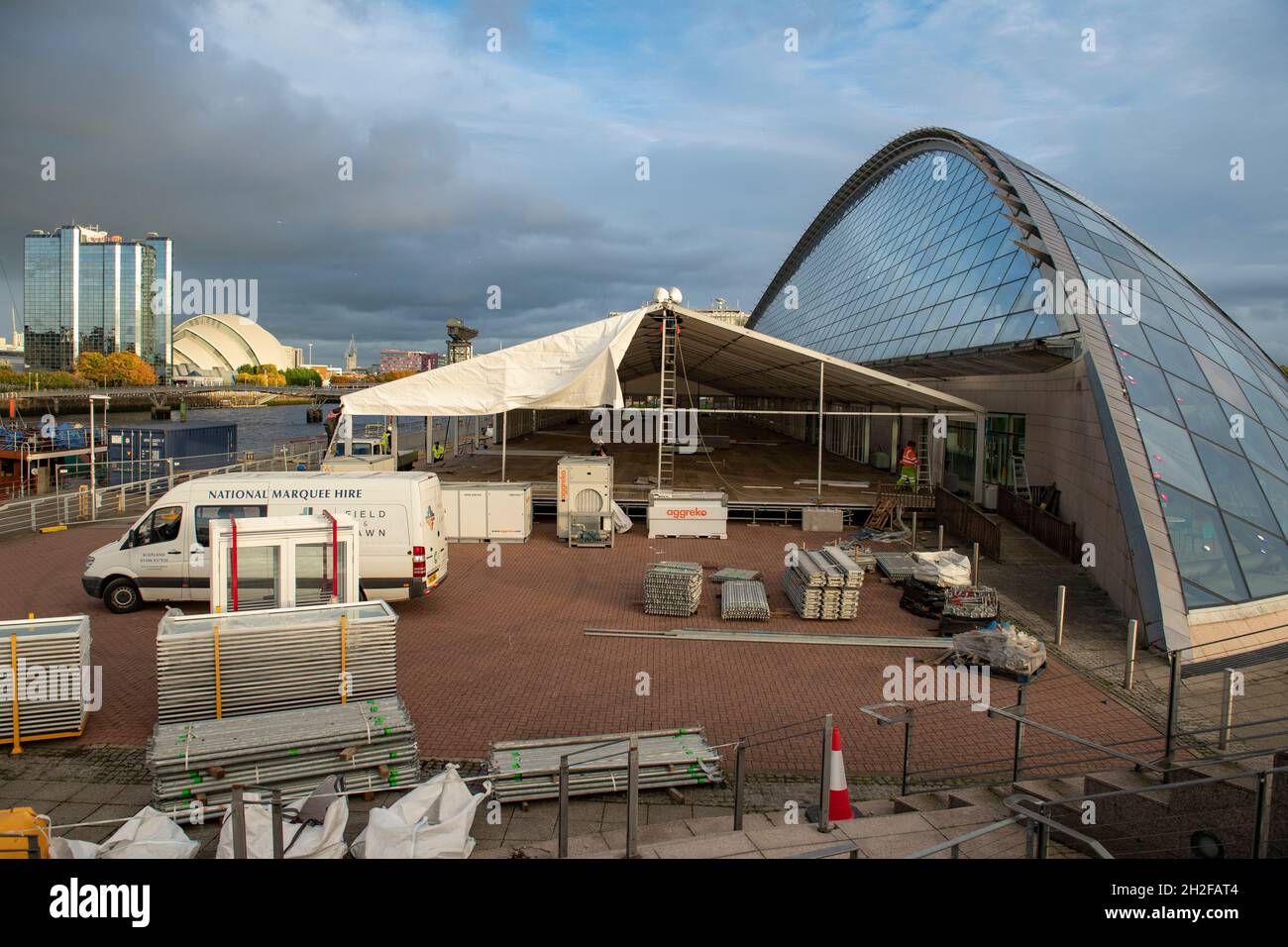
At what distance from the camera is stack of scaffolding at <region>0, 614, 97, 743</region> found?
8867 mm

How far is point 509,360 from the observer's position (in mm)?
23156

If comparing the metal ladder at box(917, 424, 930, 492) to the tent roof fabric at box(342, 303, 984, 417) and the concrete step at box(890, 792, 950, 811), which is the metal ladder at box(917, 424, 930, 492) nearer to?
the tent roof fabric at box(342, 303, 984, 417)

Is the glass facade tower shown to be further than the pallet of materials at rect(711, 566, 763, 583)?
Yes

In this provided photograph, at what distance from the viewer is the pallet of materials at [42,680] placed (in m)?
8.86

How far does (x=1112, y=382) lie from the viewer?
53.4ft

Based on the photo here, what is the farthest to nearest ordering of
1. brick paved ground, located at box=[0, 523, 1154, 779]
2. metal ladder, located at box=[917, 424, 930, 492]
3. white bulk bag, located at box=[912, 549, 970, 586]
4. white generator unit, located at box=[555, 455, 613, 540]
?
metal ladder, located at box=[917, 424, 930, 492]
white generator unit, located at box=[555, 455, 613, 540]
white bulk bag, located at box=[912, 549, 970, 586]
brick paved ground, located at box=[0, 523, 1154, 779]

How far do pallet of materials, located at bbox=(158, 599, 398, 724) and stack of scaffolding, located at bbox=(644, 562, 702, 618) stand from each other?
6202 millimetres

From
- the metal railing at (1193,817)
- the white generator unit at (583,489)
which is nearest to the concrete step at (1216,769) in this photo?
the metal railing at (1193,817)

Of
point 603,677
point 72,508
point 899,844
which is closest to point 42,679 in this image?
point 603,677

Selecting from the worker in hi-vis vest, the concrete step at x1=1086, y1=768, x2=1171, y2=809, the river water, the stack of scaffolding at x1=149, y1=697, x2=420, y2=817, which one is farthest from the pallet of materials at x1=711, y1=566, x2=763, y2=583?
the river water

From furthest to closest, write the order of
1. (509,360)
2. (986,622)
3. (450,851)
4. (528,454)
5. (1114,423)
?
1. (528,454)
2. (509,360)
3. (1114,423)
4. (986,622)
5. (450,851)

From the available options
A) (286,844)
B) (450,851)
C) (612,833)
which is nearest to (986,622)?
(612,833)
